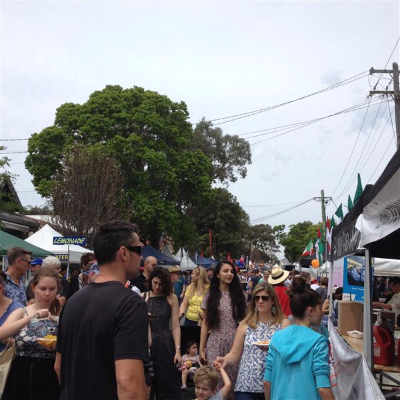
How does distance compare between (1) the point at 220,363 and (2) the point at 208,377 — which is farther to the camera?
(1) the point at 220,363

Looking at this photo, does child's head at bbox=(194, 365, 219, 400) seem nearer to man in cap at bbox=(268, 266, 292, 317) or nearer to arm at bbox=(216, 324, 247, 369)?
arm at bbox=(216, 324, 247, 369)

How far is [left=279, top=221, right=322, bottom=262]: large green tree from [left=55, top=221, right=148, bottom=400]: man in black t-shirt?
12041cm

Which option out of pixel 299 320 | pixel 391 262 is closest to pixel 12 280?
pixel 299 320

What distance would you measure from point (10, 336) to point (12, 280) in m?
2.50

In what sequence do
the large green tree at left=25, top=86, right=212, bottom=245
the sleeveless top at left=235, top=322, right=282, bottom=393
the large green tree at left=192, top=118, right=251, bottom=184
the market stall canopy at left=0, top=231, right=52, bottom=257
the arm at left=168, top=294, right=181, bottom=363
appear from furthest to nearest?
the large green tree at left=192, top=118, right=251, bottom=184
the large green tree at left=25, top=86, right=212, bottom=245
the market stall canopy at left=0, top=231, right=52, bottom=257
the arm at left=168, top=294, right=181, bottom=363
the sleeveless top at left=235, top=322, right=282, bottom=393

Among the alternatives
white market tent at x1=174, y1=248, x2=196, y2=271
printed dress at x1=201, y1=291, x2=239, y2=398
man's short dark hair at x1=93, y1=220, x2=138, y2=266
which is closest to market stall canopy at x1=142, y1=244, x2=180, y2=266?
white market tent at x1=174, y1=248, x2=196, y2=271

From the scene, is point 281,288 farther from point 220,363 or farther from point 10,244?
point 10,244

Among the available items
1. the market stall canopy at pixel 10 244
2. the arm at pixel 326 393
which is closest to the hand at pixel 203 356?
the arm at pixel 326 393

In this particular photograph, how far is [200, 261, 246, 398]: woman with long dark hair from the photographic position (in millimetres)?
6371

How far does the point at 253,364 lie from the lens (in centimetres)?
512

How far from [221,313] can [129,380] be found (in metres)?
3.89

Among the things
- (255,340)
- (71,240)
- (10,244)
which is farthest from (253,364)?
(10,244)

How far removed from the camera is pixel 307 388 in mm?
4051

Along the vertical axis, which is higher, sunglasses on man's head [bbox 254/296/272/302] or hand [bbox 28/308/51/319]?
sunglasses on man's head [bbox 254/296/272/302]
